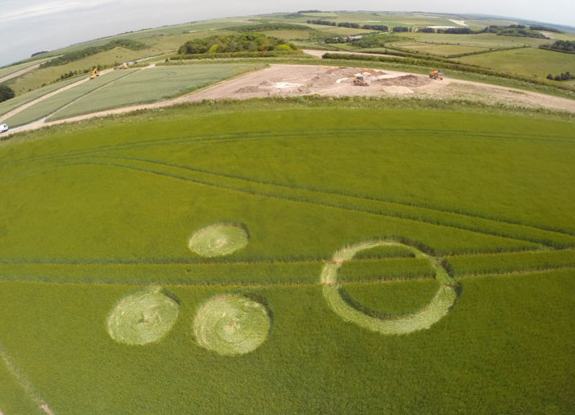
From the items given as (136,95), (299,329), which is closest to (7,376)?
(299,329)

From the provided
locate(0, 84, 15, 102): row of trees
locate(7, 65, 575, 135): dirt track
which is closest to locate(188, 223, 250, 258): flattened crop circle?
locate(7, 65, 575, 135): dirt track

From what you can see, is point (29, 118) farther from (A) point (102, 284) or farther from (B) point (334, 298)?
(B) point (334, 298)

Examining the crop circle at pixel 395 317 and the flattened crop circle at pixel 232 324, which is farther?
the crop circle at pixel 395 317

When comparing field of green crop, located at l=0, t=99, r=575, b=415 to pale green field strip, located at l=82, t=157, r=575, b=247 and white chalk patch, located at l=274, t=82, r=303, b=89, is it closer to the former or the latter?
pale green field strip, located at l=82, t=157, r=575, b=247

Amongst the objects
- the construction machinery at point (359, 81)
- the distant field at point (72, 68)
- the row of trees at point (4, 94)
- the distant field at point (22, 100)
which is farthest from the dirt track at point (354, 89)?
the distant field at point (72, 68)

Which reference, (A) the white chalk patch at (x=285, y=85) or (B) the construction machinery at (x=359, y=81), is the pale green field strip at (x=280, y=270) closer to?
(B) the construction machinery at (x=359, y=81)

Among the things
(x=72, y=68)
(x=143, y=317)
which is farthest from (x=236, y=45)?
(x=143, y=317)

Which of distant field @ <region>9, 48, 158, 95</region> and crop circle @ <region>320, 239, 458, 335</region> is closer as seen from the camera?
crop circle @ <region>320, 239, 458, 335</region>
